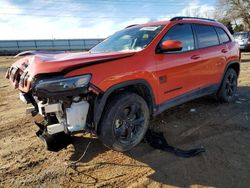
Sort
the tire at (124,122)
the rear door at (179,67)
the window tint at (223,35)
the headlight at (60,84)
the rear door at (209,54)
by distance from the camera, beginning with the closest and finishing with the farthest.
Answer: the headlight at (60,84)
the tire at (124,122)
the rear door at (179,67)
the rear door at (209,54)
the window tint at (223,35)

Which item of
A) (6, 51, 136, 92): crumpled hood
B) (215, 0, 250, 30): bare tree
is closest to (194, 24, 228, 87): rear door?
(6, 51, 136, 92): crumpled hood

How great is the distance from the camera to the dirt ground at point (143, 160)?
126 inches

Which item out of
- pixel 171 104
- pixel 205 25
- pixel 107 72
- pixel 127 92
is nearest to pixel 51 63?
pixel 107 72

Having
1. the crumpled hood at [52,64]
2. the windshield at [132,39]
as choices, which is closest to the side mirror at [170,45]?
the windshield at [132,39]

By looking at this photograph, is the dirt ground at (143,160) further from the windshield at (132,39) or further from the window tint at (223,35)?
the window tint at (223,35)

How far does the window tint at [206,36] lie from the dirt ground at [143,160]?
1434mm

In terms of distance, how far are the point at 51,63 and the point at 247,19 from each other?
4368 cm

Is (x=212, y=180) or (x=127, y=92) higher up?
(x=127, y=92)

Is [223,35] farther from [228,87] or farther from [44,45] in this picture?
[44,45]

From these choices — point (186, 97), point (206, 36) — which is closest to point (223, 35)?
point (206, 36)

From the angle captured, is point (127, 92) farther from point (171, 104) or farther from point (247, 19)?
point (247, 19)

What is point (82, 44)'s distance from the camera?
31.5 meters

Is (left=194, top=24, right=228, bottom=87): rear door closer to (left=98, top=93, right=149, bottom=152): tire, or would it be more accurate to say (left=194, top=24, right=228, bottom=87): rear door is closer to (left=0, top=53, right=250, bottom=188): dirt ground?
(left=0, top=53, right=250, bottom=188): dirt ground

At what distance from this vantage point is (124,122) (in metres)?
3.71
